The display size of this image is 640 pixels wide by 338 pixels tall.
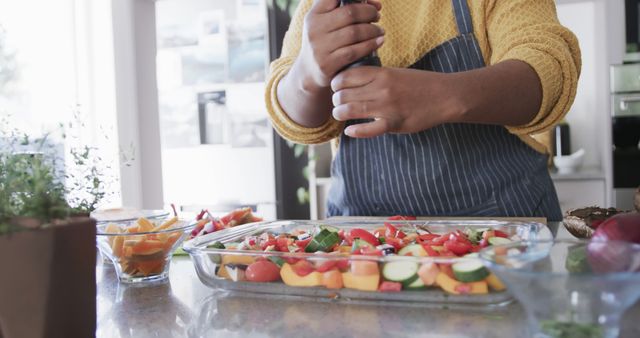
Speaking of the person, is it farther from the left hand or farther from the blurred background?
the blurred background

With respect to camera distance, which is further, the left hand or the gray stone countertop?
the left hand

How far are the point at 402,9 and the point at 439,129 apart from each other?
265mm

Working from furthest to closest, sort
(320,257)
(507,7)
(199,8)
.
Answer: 1. (199,8)
2. (507,7)
3. (320,257)

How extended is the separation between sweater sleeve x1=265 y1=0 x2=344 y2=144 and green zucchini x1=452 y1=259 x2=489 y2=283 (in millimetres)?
662

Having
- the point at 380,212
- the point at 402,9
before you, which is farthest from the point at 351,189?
the point at 402,9

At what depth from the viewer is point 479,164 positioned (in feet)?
3.89

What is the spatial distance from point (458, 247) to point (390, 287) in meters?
0.10

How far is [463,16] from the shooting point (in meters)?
1.17

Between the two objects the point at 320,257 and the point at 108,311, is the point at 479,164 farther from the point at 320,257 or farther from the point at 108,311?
the point at 108,311

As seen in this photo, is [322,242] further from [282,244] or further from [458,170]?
[458,170]

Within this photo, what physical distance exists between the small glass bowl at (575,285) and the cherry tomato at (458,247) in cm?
16

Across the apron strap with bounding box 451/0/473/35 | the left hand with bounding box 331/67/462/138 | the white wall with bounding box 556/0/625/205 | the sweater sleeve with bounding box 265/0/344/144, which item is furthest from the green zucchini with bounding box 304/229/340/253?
the white wall with bounding box 556/0/625/205

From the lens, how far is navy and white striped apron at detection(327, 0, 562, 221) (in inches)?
45.8

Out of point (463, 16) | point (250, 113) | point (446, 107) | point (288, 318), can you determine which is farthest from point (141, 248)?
point (250, 113)
